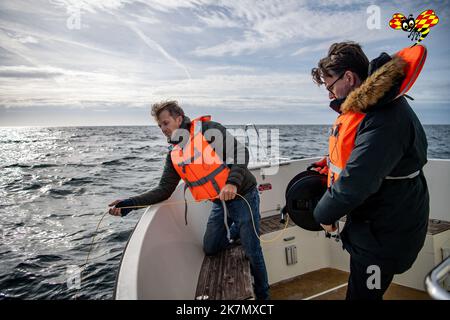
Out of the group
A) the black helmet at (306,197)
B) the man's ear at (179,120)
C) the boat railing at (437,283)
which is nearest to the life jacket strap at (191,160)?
the man's ear at (179,120)

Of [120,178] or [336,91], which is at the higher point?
[336,91]

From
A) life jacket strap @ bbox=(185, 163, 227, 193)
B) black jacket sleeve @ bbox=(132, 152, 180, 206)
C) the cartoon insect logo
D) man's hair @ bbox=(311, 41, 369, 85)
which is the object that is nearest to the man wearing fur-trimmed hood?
man's hair @ bbox=(311, 41, 369, 85)

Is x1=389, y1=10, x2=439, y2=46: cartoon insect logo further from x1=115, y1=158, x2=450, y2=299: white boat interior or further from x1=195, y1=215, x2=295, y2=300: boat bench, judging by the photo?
x1=195, y1=215, x2=295, y2=300: boat bench

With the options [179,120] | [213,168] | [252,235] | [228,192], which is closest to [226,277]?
[252,235]

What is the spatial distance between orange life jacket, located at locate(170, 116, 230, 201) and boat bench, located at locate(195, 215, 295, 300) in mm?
631

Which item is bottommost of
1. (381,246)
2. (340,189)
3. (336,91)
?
(381,246)

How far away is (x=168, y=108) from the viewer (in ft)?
8.10

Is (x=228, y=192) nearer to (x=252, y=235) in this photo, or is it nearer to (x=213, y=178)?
(x=213, y=178)

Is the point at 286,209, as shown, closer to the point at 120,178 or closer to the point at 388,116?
the point at 388,116

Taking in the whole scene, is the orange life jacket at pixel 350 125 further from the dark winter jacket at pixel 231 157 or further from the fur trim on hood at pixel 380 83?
the dark winter jacket at pixel 231 157

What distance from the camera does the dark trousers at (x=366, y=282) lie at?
1406 millimetres

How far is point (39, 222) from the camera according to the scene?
19.9ft

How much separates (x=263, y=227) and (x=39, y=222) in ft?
16.2
